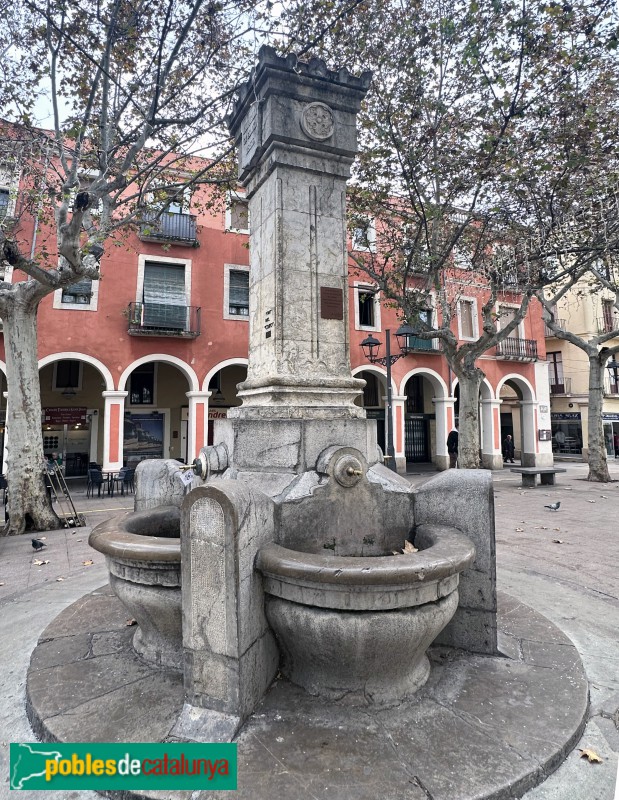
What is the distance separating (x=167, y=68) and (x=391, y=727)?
8.07m

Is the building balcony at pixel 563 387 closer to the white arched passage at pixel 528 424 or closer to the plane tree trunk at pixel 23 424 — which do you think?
the white arched passage at pixel 528 424

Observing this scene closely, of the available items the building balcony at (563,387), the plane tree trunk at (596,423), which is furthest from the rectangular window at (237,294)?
the building balcony at (563,387)

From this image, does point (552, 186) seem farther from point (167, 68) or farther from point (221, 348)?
point (221, 348)

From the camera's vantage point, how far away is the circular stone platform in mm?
1794

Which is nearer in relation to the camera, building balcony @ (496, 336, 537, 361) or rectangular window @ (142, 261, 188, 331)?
rectangular window @ (142, 261, 188, 331)

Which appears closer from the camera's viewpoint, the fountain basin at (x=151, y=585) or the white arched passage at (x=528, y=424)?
the fountain basin at (x=151, y=585)

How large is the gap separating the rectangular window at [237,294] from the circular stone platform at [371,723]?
13.6m

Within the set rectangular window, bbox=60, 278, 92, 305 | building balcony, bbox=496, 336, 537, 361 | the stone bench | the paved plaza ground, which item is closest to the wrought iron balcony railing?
building balcony, bbox=496, 336, 537, 361

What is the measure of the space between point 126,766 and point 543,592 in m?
4.06

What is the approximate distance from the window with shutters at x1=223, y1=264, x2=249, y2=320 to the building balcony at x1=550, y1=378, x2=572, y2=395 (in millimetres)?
21271

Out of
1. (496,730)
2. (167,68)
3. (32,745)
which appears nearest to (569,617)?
(496,730)

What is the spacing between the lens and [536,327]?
2147 centimetres

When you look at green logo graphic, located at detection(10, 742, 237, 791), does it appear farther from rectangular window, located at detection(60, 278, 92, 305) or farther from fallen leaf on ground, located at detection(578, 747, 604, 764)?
rectangular window, located at detection(60, 278, 92, 305)

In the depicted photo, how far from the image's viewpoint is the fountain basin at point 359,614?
2.13 meters
